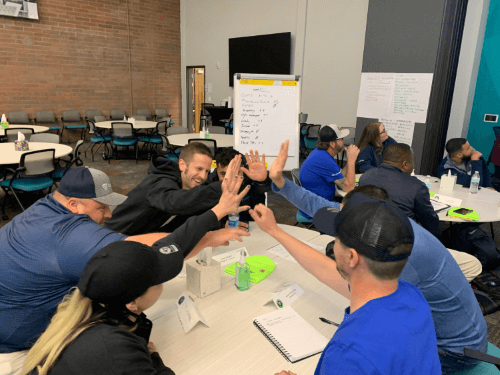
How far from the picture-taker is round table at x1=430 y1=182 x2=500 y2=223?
2.98 m

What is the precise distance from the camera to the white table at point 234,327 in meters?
1.31

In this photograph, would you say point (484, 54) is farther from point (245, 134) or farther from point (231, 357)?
point (231, 357)

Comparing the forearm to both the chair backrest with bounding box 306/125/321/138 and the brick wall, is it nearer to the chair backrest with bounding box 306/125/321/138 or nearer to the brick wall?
the chair backrest with bounding box 306/125/321/138

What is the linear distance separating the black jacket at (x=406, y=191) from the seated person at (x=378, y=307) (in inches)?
65.2

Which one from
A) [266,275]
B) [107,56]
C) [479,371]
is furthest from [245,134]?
[107,56]

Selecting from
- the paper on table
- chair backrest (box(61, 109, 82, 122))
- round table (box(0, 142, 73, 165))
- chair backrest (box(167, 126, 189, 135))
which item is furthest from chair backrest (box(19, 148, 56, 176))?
chair backrest (box(61, 109, 82, 122))

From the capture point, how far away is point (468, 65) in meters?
6.02

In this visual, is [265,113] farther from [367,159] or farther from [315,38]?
[315,38]

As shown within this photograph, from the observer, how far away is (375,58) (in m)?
6.18

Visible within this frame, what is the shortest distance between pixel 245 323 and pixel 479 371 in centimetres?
96

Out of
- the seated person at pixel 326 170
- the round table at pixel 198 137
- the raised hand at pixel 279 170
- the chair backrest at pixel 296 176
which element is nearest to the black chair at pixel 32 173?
the round table at pixel 198 137

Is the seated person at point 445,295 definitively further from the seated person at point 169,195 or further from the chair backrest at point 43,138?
the chair backrest at point 43,138

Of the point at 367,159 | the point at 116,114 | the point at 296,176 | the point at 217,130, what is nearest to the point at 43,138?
the point at 217,130

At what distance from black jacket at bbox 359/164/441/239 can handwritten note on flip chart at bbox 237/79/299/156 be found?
1.46m
